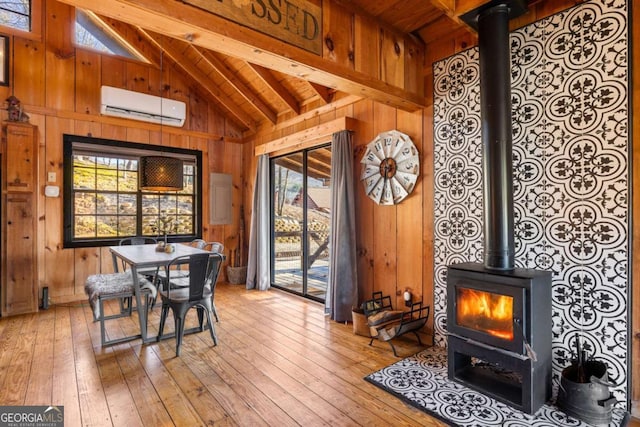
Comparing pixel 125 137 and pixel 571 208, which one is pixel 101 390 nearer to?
pixel 571 208

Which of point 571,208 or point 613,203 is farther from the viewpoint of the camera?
point 571,208

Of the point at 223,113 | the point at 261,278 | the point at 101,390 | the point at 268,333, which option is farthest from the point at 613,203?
the point at 223,113

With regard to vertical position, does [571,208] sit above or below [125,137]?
below

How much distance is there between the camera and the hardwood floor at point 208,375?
6.72 ft

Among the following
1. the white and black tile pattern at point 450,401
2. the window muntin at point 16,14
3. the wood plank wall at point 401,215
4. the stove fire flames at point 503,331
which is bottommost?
the white and black tile pattern at point 450,401

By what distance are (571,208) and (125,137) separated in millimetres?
5414

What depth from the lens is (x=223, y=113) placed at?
19.3ft

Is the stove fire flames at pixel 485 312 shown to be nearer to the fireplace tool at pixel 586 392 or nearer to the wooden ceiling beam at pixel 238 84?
the fireplace tool at pixel 586 392

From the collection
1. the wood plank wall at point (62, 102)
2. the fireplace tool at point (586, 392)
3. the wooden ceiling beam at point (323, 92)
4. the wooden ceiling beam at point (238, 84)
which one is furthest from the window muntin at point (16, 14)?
the fireplace tool at point (586, 392)

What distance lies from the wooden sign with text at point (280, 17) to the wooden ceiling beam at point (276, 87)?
2187 millimetres

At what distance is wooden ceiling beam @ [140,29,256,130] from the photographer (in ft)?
15.5

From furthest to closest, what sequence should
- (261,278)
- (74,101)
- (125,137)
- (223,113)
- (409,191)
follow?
(223,113) < (261,278) < (125,137) < (74,101) < (409,191)

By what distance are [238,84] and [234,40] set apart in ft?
10.4

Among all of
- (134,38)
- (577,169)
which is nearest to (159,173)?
(134,38)
